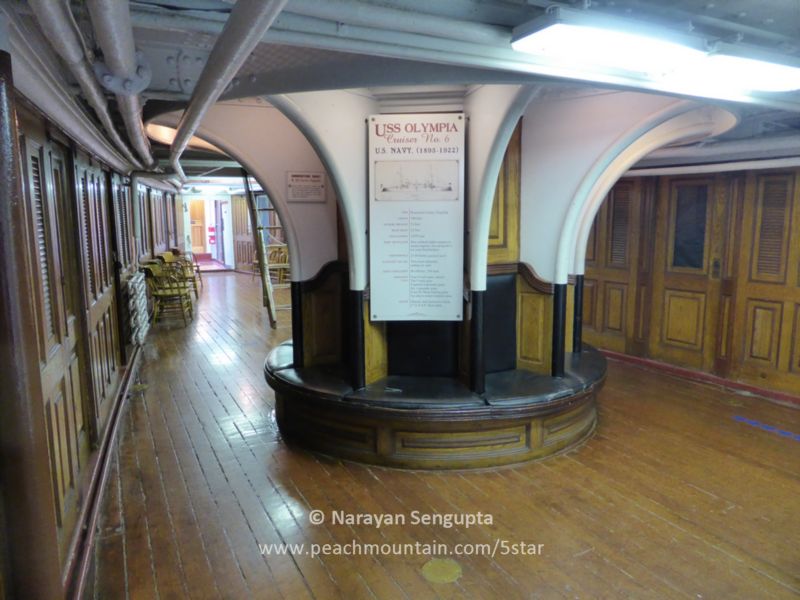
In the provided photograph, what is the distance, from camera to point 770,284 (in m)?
5.52

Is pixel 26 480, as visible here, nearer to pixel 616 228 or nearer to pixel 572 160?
pixel 572 160

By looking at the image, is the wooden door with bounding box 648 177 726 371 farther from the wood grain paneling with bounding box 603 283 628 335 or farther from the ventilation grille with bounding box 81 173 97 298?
the ventilation grille with bounding box 81 173 97 298

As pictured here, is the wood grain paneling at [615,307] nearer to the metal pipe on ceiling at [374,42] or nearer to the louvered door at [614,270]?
the louvered door at [614,270]

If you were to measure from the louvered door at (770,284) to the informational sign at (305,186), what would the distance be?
4145 mm

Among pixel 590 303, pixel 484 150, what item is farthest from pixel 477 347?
pixel 590 303

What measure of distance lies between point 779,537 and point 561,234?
234cm

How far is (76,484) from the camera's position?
3.19m

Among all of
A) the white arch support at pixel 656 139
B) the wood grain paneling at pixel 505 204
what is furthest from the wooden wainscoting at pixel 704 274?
the wood grain paneling at pixel 505 204

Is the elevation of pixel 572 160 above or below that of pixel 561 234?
above

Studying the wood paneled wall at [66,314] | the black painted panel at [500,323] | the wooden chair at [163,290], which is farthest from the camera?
the wooden chair at [163,290]

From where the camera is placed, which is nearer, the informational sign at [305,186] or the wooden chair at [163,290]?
the informational sign at [305,186]

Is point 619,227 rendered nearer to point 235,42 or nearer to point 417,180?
point 417,180

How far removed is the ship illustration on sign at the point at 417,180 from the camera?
4.00 meters

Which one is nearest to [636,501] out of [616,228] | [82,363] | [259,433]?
[259,433]
